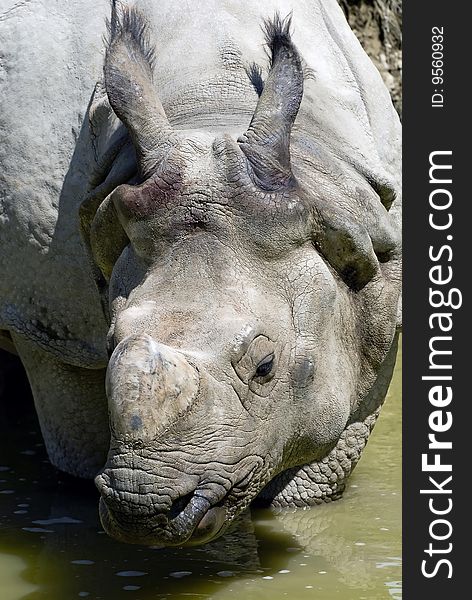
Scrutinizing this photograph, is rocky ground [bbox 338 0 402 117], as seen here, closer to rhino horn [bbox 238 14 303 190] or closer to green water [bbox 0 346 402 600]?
green water [bbox 0 346 402 600]

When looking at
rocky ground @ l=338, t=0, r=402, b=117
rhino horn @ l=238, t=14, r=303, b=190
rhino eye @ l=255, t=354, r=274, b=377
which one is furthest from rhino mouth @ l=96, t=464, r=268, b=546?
rocky ground @ l=338, t=0, r=402, b=117

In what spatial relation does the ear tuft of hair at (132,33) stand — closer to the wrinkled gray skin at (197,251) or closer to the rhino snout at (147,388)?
the wrinkled gray skin at (197,251)

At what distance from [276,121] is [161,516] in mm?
1434

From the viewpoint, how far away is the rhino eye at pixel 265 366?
456 centimetres

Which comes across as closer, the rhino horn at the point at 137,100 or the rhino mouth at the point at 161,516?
the rhino mouth at the point at 161,516

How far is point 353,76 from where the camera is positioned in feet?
→ 19.4

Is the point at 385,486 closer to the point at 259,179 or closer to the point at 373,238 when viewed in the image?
the point at 373,238

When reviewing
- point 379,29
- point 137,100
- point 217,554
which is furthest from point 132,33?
point 379,29

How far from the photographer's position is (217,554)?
17.9 feet

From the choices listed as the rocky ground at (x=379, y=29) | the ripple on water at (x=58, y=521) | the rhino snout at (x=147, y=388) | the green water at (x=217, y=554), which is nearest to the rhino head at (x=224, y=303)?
the rhino snout at (x=147, y=388)

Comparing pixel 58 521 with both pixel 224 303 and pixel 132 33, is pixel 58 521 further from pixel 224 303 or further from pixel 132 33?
pixel 132 33

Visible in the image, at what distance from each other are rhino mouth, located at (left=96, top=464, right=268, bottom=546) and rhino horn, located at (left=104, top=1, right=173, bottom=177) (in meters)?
1.18

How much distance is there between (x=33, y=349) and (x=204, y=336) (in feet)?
6.36

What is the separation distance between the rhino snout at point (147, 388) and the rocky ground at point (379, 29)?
619 cm
